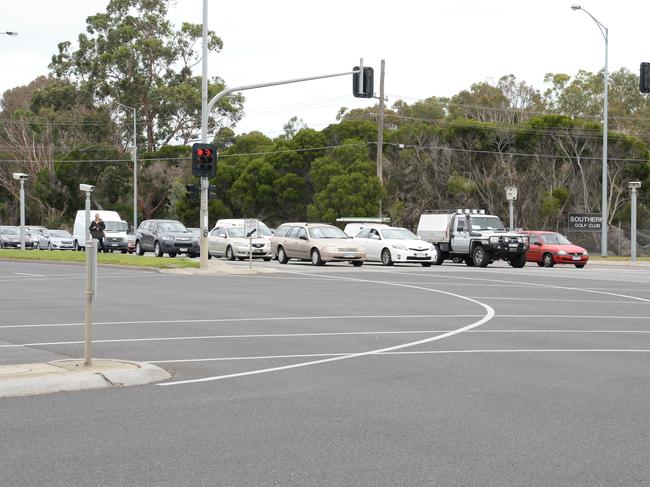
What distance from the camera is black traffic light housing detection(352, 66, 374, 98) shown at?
30.1 m

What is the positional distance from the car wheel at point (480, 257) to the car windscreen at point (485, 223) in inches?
40.0

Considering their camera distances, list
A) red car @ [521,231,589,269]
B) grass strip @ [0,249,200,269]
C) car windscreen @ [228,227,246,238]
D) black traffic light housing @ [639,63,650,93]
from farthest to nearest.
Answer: car windscreen @ [228,227,246,238] → red car @ [521,231,589,269] → grass strip @ [0,249,200,269] → black traffic light housing @ [639,63,650,93]

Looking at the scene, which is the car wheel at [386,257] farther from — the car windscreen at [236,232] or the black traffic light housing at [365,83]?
the black traffic light housing at [365,83]

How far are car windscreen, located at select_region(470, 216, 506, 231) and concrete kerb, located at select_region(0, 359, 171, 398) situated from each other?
28.8 m

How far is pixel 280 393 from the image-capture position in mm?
8672

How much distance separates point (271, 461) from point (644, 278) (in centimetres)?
2380

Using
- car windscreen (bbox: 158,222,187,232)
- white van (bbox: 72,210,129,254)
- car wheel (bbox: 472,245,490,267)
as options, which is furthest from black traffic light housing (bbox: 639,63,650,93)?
white van (bbox: 72,210,129,254)

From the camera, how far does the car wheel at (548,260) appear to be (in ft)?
126

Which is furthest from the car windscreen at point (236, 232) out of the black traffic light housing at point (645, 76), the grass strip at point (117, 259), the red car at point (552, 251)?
the black traffic light housing at point (645, 76)

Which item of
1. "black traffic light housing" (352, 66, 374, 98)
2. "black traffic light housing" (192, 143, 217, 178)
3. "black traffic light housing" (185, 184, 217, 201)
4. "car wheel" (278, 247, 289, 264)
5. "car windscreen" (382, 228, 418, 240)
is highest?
"black traffic light housing" (352, 66, 374, 98)

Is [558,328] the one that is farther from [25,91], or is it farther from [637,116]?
[25,91]

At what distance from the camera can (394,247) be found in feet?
118

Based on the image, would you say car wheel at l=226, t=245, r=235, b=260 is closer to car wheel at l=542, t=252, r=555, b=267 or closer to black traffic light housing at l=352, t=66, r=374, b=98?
black traffic light housing at l=352, t=66, r=374, b=98

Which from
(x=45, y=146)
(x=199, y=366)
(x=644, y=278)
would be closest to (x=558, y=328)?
(x=199, y=366)
